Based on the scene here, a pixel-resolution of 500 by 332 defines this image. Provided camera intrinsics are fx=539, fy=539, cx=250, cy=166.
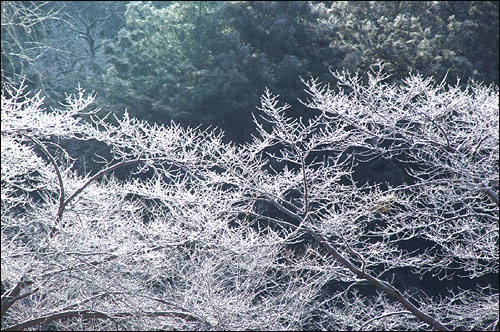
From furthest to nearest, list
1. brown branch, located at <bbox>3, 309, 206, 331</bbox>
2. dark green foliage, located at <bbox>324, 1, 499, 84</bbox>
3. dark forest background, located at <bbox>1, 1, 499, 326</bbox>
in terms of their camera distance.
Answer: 1. dark green foliage, located at <bbox>324, 1, 499, 84</bbox>
2. dark forest background, located at <bbox>1, 1, 499, 326</bbox>
3. brown branch, located at <bbox>3, 309, 206, 331</bbox>

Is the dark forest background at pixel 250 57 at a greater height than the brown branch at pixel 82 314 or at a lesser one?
greater

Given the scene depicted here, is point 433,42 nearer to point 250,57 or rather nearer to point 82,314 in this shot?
point 250,57

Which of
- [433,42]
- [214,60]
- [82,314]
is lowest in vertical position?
[82,314]

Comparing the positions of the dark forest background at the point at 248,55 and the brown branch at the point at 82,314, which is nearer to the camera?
the brown branch at the point at 82,314

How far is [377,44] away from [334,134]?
699 centimetres

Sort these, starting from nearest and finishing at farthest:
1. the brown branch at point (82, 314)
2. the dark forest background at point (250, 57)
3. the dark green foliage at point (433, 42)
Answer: the brown branch at point (82, 314) → the dark forest background at point (250, 57) → the dark green foliage at point (433, 42)

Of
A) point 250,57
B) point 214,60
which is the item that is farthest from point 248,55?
point 214,60

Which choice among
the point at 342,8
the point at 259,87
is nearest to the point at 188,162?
the point at 259,87

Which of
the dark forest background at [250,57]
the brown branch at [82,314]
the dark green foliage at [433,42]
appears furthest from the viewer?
the dark green foliage at [433,42]

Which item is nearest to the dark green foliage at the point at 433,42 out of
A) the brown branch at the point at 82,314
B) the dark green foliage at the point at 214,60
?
the dark green foliage at the point at 214,60

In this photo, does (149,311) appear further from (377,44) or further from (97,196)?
(377,44)

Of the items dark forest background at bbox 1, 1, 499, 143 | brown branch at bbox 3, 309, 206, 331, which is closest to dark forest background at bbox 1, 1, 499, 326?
dark forest background at bbox 1, 1, 499, 143

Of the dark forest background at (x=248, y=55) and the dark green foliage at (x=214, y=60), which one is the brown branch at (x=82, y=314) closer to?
the dark forest background at (x=248, y=55)

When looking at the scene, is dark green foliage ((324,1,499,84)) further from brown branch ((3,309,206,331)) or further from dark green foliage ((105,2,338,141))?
brown branch ((3,309,206,331))
